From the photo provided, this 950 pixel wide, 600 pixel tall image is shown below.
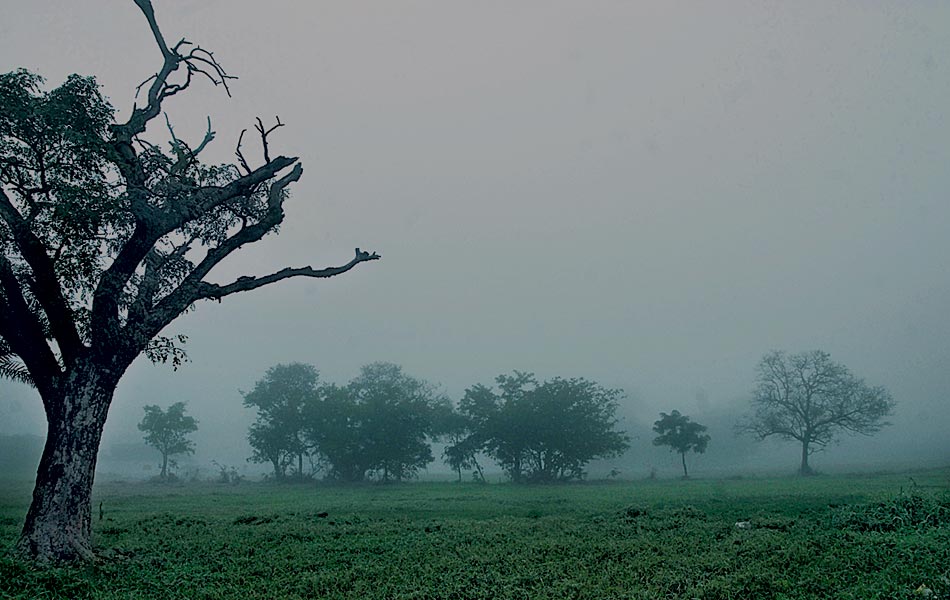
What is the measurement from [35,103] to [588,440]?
5215 cm

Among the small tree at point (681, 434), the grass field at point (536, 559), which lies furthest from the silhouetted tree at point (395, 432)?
the grass field at point (536, 559)

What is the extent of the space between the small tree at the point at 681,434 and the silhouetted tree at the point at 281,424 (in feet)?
135

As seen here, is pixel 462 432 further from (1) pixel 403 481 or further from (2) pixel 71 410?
(2) pixel 71 410

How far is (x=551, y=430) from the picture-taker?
56094mm

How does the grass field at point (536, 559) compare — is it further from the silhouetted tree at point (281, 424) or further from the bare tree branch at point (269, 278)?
the silhouetted tree at point (281, 424)

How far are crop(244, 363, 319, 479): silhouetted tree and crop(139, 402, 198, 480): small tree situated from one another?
39.2ft

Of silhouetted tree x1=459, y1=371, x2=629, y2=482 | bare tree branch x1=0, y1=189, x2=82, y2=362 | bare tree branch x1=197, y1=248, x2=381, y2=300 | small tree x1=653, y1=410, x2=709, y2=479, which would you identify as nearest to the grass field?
bare tree branch x1=0, y1=189, x2=82, y2=362

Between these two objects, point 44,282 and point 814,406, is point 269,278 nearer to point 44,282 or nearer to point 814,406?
point 44,282

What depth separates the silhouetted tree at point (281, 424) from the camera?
64688mm

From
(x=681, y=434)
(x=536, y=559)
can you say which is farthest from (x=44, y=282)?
(x=681, y=434)

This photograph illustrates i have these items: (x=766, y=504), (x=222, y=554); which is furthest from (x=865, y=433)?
(x=222, y=554)

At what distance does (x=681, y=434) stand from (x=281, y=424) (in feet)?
154

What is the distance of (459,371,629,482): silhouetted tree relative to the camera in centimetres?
5625

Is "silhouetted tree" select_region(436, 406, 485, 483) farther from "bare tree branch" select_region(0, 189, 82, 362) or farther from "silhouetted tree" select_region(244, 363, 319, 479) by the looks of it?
"bare tree branch" select_region(0, 189, 82, 362)
